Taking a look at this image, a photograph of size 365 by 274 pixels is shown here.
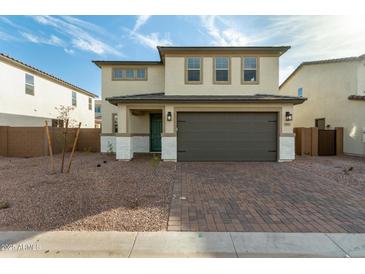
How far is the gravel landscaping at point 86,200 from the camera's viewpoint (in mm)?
3771

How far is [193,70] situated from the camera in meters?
11.9

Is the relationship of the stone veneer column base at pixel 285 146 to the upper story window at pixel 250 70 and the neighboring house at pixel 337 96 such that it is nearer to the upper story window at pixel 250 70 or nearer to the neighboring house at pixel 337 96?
the upper story window at pixel 250 70

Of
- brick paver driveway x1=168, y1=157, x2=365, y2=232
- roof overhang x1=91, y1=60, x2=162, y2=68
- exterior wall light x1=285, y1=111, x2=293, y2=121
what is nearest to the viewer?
brick paver driveway x1=168, y1=157, x2=365, y2=232

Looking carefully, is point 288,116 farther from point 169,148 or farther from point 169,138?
point 169,148

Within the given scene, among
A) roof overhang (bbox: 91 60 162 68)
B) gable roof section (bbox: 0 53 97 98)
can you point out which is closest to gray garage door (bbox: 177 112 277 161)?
roof overhang (bbox: 91 60 162 68)

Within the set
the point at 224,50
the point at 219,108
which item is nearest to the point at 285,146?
the point at 219,108

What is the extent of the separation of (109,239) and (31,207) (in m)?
2.45

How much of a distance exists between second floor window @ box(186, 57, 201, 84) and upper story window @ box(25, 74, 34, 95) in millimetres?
12024

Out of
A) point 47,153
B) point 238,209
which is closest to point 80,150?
point 47,153

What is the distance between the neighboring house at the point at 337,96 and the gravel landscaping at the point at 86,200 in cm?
1208

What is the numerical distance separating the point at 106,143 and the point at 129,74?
16.0ft

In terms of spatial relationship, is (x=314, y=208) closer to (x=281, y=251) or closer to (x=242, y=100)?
(x=281, y=251)

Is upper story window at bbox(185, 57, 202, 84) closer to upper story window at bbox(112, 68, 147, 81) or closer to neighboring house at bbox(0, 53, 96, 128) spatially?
upper story window at bbox(112, 68, 147, 81)

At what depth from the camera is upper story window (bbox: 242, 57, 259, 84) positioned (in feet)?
38.6
